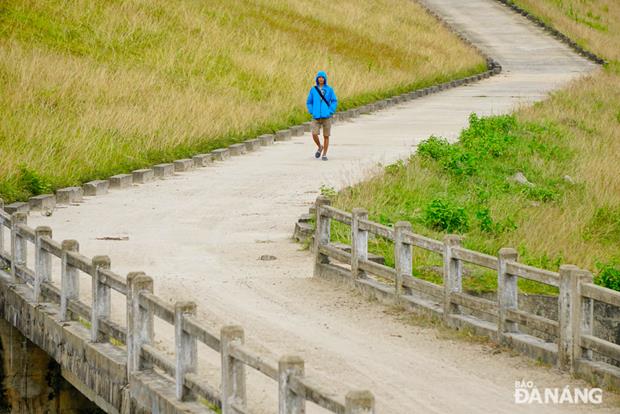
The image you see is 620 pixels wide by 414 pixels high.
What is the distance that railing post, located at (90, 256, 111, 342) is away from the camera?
1152 cm

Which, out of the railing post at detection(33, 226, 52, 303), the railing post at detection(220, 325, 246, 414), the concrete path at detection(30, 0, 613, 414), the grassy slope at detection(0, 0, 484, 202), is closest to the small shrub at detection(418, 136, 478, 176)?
the concrete path at detection(30, 0, 613, 414)

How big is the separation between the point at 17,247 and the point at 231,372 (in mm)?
5991

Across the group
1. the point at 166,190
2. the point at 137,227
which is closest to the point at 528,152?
the point at 166,190

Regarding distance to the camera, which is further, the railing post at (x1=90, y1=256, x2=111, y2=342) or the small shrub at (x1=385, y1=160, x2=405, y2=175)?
the small shrub at (x1=385, y1=160, x2=405, y2=175)

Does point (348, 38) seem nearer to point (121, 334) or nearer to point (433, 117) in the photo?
point (433, 117)

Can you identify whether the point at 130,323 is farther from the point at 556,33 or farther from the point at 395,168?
the point at 556,33

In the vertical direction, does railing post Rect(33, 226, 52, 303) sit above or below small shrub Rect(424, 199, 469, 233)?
above

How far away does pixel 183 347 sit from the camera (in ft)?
31.7

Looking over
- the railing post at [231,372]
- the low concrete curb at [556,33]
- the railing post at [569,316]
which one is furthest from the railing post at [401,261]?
the low concrete curb at [556,33]

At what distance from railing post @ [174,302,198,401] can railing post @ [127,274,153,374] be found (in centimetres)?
87

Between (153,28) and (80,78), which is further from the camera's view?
(153,28)

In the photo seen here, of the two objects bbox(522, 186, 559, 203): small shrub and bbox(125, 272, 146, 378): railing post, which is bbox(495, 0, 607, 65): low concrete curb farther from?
bbox(125, 272, 146, 378): railing post

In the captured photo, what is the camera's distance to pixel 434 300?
13.8 m

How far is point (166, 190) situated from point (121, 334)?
11.2m
